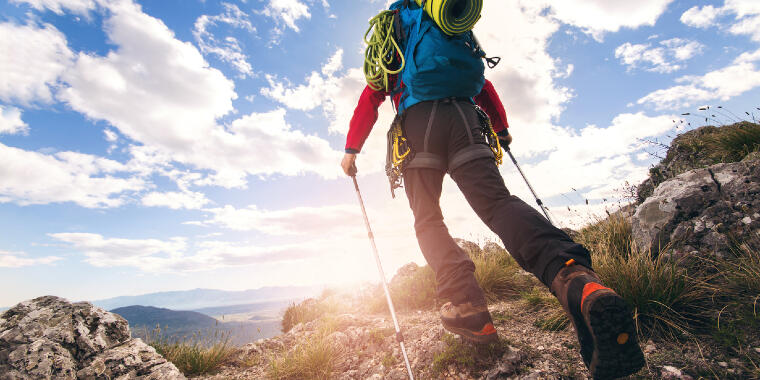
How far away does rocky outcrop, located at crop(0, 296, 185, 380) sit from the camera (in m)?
2.75

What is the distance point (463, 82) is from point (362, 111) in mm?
924

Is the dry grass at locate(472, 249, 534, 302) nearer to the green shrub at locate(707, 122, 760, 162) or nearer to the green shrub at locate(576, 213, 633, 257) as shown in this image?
the green shrub at locate(576, 213, 633, 257)

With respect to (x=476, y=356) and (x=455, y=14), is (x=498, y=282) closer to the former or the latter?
(x=476, y=356)

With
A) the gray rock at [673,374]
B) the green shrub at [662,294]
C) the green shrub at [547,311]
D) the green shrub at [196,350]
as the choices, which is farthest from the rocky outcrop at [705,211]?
the green shrub at [196,350]

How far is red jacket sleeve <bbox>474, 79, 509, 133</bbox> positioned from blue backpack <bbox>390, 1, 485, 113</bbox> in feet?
2.26

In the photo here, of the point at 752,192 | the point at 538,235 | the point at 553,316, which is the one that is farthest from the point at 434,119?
the point at 752,192

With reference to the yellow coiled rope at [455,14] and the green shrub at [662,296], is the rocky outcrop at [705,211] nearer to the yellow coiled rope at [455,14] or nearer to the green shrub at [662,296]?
the green shrub at [662,296]

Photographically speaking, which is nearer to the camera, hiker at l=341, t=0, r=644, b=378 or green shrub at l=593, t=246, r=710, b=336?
hiker at l=341, t=0, r=644, b=378

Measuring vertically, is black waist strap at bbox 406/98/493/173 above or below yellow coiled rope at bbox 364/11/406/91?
below

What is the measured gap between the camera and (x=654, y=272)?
8.48ft

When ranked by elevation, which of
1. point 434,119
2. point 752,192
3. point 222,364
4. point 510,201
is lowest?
point 222,364

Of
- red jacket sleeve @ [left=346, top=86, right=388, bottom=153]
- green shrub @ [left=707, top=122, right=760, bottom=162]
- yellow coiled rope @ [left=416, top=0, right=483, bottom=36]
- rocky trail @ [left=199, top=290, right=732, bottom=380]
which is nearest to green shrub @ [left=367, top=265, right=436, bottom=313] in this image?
rocky trail @ [left=199, top=290, right=732, bottom=380]

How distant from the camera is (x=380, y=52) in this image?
2547mm

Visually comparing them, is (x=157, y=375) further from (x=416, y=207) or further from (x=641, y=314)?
(x=641, y=314)
